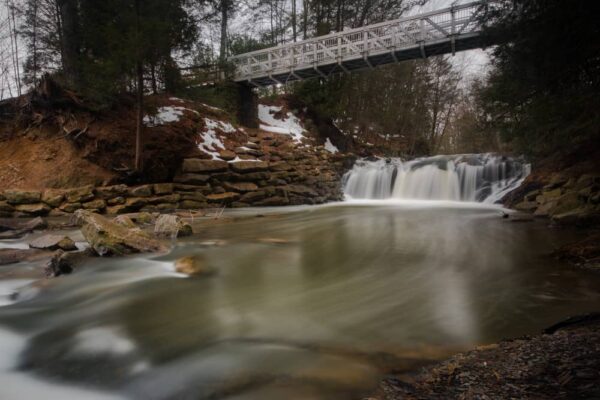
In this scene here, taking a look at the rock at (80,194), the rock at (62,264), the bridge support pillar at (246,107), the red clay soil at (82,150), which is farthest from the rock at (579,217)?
the bridge support pillar at (246,107)

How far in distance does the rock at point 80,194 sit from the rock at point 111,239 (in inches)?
196

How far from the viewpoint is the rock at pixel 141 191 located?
1114 centimetres

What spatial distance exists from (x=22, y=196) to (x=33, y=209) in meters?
0.55

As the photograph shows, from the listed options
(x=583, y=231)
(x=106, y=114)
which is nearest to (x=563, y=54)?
(x=583, y=231)

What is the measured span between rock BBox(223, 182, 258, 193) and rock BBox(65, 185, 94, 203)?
14.5ft

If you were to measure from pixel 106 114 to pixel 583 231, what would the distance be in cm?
1411

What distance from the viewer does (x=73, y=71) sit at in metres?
12.1

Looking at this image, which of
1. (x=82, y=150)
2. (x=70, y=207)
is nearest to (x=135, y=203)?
(x=70, y=207)

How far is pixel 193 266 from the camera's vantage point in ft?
17.4

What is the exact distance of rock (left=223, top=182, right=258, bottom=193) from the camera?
43.8ft

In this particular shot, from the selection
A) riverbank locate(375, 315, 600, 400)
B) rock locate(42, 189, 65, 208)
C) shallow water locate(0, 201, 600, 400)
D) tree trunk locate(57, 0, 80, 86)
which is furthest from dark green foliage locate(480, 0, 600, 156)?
tree trunk locate(57, 0, 80, 86)

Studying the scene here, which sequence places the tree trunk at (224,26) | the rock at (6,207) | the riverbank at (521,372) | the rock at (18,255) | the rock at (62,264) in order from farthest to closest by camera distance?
the tree trunk at (224,26) → the rock at (6,207) → the rock at (18,255) → the rock at (62,264) → the riverbank at (521,372)

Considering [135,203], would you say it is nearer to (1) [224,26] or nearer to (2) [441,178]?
(2) [441,178]

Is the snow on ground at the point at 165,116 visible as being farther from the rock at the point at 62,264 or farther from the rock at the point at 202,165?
the rock at the point at 62,264
